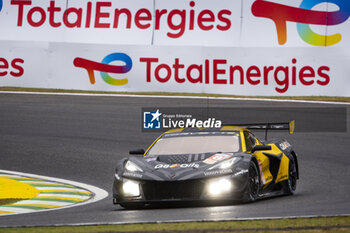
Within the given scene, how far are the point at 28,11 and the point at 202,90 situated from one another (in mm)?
6287

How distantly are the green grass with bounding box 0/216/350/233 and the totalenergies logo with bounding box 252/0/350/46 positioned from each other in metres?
16.0

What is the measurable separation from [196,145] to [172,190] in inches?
52.2

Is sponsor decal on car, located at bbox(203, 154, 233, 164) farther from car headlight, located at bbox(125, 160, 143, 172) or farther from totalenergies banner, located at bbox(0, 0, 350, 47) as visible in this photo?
totalenergies banner, located at bbox(0, 0, 350, 47)

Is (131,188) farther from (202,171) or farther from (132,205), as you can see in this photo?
(202,171)

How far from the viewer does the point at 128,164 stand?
10352mm

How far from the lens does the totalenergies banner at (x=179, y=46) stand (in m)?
22.3

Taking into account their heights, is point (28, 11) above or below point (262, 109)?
above

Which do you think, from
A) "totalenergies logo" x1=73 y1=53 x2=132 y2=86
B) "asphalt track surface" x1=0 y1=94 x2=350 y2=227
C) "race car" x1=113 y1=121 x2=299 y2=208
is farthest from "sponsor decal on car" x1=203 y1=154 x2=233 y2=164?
"totalenergies logo" x1=73 y1=53 x2=132 y2=86

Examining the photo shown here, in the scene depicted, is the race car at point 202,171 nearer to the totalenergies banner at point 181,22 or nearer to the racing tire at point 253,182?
the racing tire at point 253,182

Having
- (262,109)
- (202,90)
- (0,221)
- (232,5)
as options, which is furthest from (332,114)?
(0,221)

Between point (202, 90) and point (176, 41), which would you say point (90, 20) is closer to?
point (176, 41)

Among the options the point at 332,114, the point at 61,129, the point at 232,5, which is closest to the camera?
the point at 61,129

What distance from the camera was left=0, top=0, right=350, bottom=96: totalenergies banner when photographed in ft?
73.1

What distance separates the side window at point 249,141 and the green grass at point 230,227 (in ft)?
9.46
